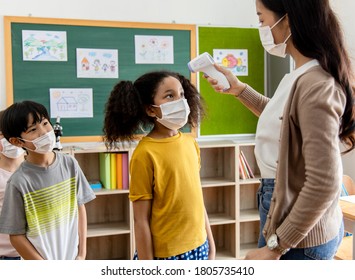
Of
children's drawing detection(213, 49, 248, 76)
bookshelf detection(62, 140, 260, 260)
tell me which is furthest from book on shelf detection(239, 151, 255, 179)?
children's drawing detection(213, 49, 248, 76)

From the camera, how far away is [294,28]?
101 cm

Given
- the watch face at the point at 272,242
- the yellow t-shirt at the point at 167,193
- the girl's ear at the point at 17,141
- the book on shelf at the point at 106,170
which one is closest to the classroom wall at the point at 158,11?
the book on shelf at the point at 106,170

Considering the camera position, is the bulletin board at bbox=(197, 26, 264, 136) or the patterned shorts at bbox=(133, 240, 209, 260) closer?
the patterned shorts at bbox=(133, 240, 209, 260)

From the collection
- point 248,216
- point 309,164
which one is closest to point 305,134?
point 309,164

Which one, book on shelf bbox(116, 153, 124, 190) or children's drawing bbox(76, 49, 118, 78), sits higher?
children's drawing bbox(76, 49, 118, 78)

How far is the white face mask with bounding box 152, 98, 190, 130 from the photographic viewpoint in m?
1.67

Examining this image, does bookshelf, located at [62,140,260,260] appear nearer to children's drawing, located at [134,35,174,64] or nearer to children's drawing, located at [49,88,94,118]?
children's drawing, located at [49,88,94,118]

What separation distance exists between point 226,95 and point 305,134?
2.57 metres

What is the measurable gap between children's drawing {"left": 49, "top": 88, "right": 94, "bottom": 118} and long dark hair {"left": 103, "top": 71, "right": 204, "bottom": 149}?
1437mm

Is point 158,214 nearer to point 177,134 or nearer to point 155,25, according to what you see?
point 177,134

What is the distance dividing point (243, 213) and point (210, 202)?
0.29m

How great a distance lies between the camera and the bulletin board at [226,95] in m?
3.39

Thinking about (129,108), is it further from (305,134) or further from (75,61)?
(75,61)

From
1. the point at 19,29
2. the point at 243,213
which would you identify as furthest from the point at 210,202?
the point at 19,29
